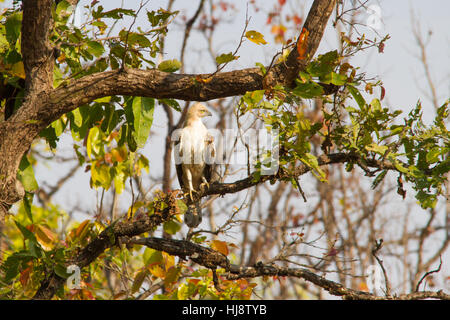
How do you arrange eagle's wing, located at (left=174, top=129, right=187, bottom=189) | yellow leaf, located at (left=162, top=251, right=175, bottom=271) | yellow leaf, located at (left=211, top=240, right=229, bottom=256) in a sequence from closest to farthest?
yellow leaf, located at (left=211, top=240, right=229, bottom=256) < yellow leaf, located at (left=162, top=251, right=175, bottom=271) < eagle's wing, located at (left=174, top=129, right=187, bottom=189)

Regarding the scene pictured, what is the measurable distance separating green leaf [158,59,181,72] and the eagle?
2122 mm

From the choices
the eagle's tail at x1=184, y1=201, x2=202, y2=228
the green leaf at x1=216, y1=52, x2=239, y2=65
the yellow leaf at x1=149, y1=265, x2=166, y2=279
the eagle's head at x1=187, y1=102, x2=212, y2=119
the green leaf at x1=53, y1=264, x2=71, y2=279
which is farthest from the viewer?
the eagle's head at x1=187, y1=102, x2=212, y2=119

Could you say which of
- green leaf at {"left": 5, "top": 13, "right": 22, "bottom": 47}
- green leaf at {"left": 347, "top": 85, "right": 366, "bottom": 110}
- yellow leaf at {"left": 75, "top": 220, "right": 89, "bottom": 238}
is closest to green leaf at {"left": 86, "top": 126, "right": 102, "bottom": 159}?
yellow leaf at {"left": 75, "top": 220, "right": 89, "bottom": 238}

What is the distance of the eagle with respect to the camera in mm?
5957

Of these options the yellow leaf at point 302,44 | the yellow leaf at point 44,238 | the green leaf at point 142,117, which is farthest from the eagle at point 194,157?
the yellow leaf at point 302,44

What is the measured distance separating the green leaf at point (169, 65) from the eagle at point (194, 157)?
6.96 ft

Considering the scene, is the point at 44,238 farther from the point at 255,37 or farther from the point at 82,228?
the point at 255,37

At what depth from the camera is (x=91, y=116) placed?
14.3 feet

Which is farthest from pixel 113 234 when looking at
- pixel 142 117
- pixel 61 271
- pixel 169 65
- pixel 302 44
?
pixel 302 44

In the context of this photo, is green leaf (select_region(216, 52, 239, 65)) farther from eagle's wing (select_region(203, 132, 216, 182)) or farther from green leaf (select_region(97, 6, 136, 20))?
eagle's wing (select_region(203, 132, 216, 182))

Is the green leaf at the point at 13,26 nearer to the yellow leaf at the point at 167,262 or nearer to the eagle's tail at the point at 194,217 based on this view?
the yellow leaf at the point at 167,262

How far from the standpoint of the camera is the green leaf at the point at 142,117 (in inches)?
144

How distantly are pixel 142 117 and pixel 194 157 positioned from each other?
228 centimetres

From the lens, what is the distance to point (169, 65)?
151 inches
